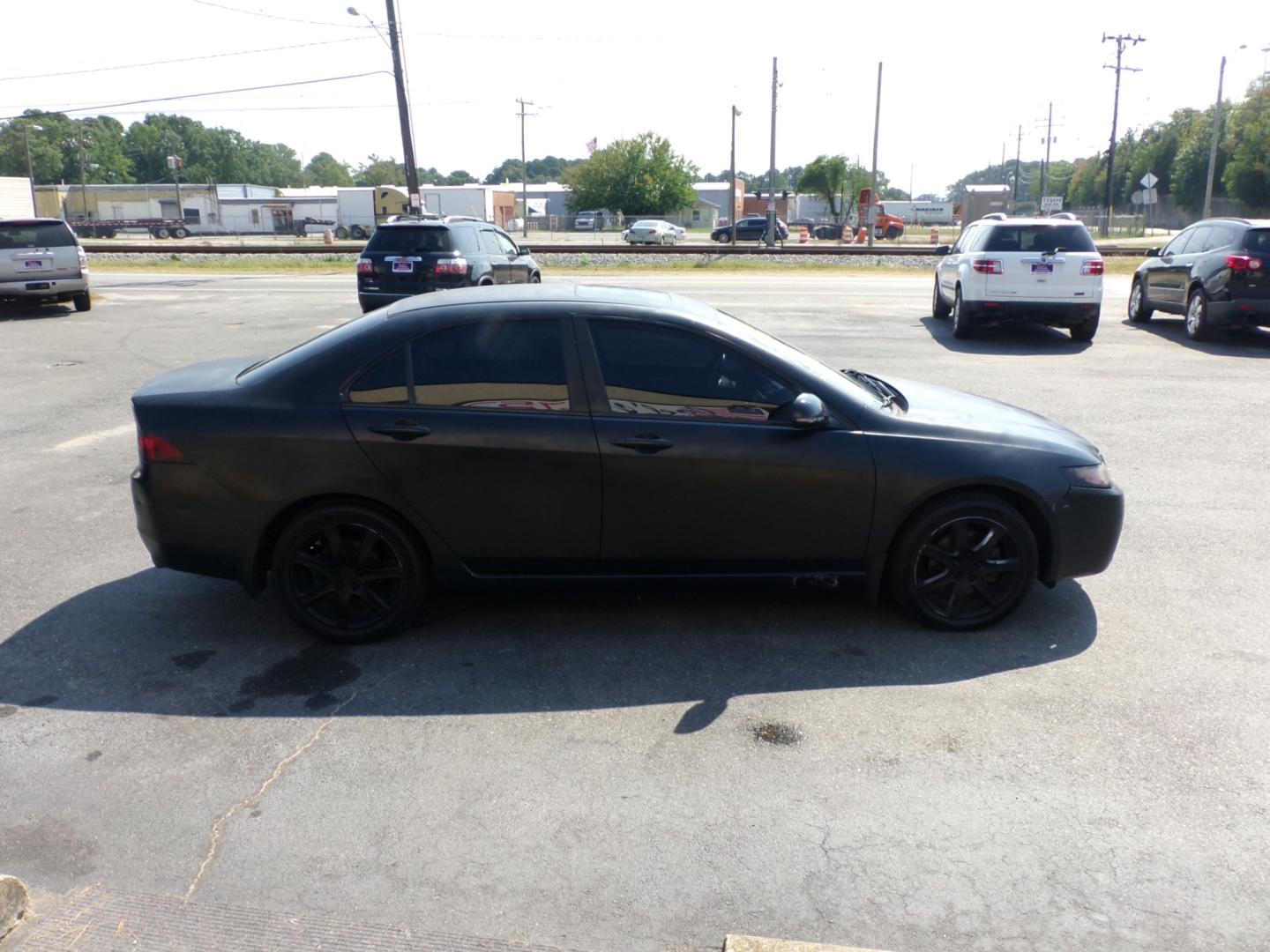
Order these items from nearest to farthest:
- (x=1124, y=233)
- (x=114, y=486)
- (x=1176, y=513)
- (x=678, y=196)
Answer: (x=1176, y=513) < (x=114, y=486) < (x=1124, y=233) < (x=678, y=196)

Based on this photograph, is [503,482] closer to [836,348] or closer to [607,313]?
[607,313]

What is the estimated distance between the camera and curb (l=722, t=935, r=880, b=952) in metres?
2.84

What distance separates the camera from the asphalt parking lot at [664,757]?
314cm

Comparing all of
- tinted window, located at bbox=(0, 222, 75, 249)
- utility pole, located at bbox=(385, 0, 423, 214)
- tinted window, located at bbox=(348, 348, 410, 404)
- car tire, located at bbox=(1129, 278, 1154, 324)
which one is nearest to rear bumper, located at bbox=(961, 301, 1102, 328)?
car tire, located at bbox=(1129, 278, 1154, 324)

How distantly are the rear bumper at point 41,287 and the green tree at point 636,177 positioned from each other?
230 ft

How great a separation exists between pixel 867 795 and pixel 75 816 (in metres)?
2.68

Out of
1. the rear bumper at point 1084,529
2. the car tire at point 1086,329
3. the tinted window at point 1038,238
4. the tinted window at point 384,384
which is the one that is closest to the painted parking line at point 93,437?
the tinted window at point 384,384

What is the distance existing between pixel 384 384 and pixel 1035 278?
12189 millimetres

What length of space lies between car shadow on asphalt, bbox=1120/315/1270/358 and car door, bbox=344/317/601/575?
39.3ft

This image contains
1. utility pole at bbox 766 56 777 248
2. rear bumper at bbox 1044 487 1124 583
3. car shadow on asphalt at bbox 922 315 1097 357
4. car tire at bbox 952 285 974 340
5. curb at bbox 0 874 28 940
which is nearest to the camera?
curb at bbox 0 874 28 940

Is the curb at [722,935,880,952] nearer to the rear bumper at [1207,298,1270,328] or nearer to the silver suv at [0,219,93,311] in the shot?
the rear bumper at [1207,298,1270,328]

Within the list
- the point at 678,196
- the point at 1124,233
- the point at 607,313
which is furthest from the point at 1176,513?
the point at 678,196

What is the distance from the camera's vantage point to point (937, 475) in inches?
187

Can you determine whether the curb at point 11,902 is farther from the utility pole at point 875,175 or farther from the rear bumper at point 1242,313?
the utility pole at point 875,175
